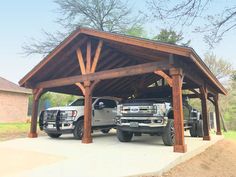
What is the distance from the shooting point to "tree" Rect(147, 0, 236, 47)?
6.45 m

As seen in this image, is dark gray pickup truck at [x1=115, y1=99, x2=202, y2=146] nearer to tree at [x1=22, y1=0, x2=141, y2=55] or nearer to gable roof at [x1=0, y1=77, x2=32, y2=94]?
tree at [x1=22, y1=0, x2=141, y2=55]

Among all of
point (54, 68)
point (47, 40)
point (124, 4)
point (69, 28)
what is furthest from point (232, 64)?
point (54, 68)

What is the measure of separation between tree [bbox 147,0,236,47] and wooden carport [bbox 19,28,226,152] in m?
0.80

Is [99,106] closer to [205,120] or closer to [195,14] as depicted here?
[205,120]

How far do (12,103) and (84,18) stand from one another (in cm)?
1084

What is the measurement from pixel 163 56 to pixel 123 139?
358 cm

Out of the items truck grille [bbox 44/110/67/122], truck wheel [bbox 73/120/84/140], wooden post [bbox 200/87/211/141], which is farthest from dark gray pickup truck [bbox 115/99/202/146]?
wooden post [bbox 200/87/211/141]

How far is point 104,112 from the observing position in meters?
11.2

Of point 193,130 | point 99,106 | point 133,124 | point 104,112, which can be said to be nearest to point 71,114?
point 99,106

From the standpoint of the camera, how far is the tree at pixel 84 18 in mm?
21891

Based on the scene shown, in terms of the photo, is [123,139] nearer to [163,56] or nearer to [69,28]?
[163,56]

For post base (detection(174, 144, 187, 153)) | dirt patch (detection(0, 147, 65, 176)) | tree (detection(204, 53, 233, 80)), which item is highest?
tree (detection(204, 53, 233, 80))

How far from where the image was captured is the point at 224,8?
6.58 metres

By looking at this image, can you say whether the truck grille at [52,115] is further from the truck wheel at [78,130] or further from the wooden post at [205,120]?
the wooden post at [205,120]
